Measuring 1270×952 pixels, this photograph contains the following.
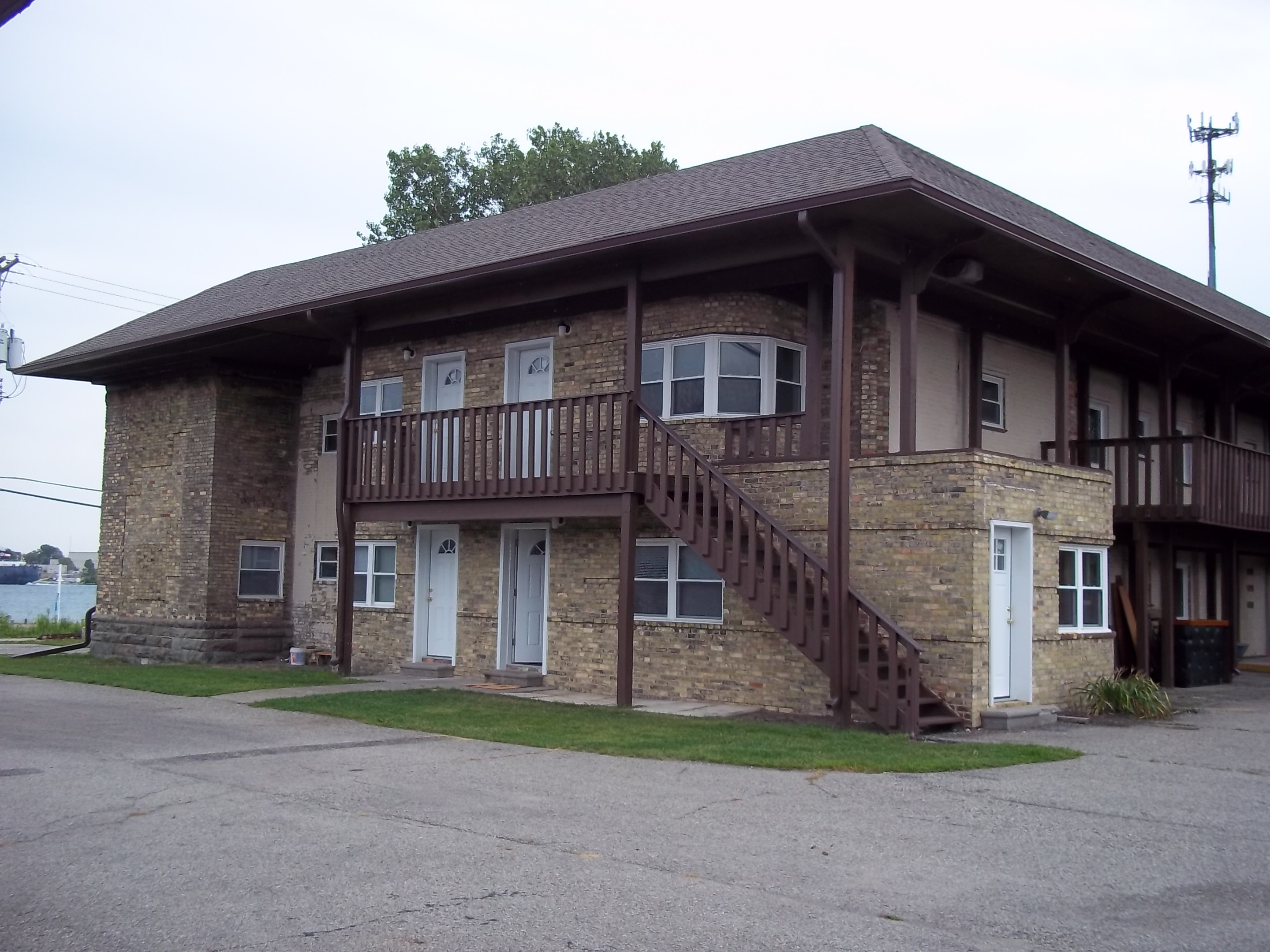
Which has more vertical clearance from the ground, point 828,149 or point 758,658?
point 828,149

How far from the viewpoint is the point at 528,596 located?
734 inches

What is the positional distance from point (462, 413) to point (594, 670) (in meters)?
3.91

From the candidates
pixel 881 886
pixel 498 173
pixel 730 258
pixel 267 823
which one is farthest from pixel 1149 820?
pixel 498 173

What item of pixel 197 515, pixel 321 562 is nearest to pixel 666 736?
pixel 321 562

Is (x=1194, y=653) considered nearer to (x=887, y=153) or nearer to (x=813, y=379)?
(x=813, y=379)

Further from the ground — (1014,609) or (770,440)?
(770,440)

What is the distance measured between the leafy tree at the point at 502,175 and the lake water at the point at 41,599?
25723 millimetres

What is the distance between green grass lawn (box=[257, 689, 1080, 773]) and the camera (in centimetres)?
1098

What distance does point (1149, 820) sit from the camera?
8.73 metres

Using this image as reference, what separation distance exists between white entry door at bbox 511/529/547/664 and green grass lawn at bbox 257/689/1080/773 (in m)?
2.68

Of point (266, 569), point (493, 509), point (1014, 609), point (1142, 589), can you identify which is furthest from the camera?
point (266, 569)

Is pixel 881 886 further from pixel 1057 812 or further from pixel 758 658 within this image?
pixel 758 658

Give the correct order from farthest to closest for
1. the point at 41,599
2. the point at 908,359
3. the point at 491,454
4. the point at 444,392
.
Result: the point at 41,599
the point at 444,392
the point at 491,454
the point at 908,359

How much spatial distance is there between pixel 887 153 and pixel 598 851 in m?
9.91
